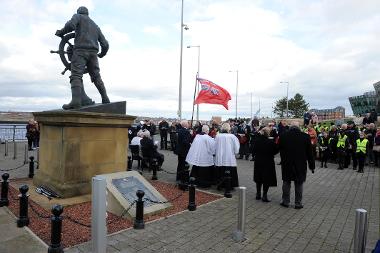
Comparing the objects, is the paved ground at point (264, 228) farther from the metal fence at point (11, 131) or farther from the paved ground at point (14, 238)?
the metal fence at point (11, 131)

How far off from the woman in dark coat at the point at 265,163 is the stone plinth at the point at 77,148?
149 inches

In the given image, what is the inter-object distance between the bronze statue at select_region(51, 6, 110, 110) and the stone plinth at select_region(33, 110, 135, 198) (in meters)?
0.80

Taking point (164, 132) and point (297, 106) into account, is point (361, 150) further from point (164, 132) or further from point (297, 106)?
point (297, 106)

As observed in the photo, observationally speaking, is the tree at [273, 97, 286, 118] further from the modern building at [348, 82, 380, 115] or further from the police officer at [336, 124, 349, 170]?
the police officer at [336, 124, 349, 170]

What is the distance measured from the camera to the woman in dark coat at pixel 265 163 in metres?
9.09

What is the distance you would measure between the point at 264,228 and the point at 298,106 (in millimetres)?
67680

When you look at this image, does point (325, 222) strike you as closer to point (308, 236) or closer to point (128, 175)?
point (308, 236)

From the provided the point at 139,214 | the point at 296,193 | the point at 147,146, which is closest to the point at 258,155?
the point at 296,193

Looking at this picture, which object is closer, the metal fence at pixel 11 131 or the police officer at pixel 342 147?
the police officer at pixel 342 147

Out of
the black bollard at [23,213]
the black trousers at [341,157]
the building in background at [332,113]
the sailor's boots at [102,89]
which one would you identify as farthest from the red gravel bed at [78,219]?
the building in background at [332,113]

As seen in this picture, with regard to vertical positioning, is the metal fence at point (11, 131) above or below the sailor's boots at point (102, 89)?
below

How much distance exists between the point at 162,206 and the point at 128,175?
1.13 m

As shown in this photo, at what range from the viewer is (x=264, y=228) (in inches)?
267

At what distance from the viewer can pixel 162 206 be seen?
7.78 m
